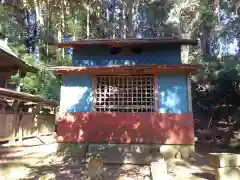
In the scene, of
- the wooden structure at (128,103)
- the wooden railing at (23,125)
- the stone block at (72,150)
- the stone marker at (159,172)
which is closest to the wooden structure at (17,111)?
the wooden railing at (23,125)

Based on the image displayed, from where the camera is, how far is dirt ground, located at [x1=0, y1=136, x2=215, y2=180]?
7134 mm

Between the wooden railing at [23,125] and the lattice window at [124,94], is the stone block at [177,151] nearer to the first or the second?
the lattice window at [124,94]

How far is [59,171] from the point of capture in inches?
305

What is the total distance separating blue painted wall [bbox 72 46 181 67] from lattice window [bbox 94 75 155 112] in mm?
893

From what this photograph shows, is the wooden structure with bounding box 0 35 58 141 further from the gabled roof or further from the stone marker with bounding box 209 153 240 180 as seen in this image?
the stone marker with bounding box 209 153 240 180

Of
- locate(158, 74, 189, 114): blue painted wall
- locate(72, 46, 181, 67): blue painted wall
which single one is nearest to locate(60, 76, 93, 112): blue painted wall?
locate(72, 46, 181, 67): blue painted wall

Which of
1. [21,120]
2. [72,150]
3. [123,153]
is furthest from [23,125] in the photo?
[123,153]

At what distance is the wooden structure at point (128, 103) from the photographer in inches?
372

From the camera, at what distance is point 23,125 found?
13.6 meters

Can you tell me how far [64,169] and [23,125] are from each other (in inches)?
258

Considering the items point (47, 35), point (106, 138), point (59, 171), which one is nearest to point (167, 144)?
point (106, 138)

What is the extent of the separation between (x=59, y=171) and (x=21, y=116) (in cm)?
669

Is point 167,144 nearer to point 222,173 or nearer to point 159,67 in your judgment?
point 159,67

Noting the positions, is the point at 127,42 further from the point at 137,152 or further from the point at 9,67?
the point at 9,67
